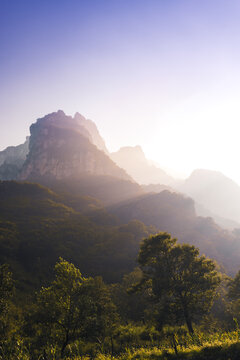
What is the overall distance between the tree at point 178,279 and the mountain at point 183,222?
283ft

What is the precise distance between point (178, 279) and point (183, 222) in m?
121

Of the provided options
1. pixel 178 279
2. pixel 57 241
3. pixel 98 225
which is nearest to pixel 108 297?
pixel 178 279

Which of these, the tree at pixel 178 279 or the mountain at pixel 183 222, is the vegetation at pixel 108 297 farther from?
the mountain at pixel 183 222

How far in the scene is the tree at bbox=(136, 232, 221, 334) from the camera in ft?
69.7

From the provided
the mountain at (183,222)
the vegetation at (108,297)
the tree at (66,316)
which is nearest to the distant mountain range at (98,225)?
the mountain at (183,222)

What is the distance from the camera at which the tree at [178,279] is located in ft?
69.7

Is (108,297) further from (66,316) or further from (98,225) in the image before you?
(98,225)

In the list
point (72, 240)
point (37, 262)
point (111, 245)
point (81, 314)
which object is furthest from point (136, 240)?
point (81, 314)

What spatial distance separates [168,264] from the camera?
74.4 ft

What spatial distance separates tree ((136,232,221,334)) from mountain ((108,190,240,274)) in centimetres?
8637

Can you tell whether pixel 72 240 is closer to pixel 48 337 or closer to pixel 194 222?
pixel 48 337

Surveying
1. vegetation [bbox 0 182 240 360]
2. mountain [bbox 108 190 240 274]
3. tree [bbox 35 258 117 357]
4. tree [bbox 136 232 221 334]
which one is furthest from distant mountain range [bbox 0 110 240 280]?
tree [bbox 35 258 117 357]

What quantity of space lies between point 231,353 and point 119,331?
20.6 metres

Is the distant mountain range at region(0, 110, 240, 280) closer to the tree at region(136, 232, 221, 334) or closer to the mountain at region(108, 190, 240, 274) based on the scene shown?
the mountain at region(108, 190, 240, 274)
